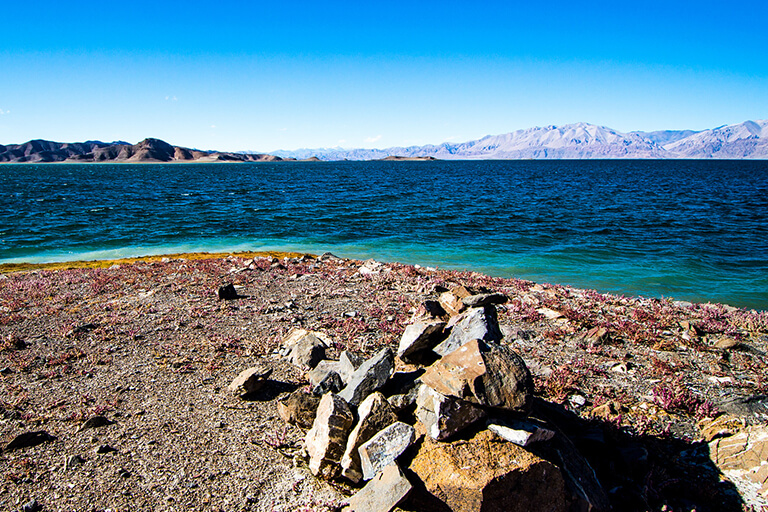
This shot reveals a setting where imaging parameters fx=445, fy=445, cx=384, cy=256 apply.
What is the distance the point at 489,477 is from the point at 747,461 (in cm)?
403

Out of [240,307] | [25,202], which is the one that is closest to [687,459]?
[240,307]

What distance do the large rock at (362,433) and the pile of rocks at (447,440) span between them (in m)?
0.01

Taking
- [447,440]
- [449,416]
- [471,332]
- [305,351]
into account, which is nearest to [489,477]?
[447,440]

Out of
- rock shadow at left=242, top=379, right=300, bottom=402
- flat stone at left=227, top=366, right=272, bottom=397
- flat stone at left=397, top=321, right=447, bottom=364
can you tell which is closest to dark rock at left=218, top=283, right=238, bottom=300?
rock shadow at left=242, top=379, right=300, bottom=402

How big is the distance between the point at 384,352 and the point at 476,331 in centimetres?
159

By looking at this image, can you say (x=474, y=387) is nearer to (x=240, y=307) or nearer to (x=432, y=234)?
(x=240, y=307)

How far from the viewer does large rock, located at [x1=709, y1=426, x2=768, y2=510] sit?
18.4ft

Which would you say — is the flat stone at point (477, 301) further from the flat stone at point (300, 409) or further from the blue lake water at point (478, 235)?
the blue lake water at point (478, 235)

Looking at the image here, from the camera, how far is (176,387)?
830cm

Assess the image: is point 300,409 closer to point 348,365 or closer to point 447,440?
point 348,365

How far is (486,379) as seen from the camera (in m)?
5.32

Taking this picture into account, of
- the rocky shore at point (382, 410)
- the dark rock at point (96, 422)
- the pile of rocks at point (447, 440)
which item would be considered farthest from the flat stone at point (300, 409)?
the dark rock at point (96, 422)

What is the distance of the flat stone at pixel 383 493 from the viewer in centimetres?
485

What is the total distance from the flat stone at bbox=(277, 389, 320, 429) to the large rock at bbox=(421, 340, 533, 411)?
2248 mm
